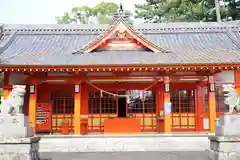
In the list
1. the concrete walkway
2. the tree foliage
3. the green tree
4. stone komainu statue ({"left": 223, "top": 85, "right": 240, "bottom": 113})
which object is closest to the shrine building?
the concrete walkway

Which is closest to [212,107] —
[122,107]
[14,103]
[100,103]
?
[122,107]

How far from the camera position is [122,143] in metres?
14.6

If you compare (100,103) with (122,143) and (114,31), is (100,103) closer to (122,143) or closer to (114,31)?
(122,143)

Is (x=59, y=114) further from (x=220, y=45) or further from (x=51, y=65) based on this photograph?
(x=220, y=45)

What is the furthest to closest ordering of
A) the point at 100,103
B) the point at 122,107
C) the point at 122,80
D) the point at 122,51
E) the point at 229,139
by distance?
1. the point at 122,107
2. the point at 100,103
3. the point at 122,51
4. the point at 122,80
5. the point at 229,139

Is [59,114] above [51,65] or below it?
below

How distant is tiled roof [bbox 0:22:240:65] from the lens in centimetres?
1520

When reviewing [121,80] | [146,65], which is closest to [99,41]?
[121,80]

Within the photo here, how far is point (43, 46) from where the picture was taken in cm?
1923

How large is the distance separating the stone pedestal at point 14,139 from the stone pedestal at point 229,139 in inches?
230

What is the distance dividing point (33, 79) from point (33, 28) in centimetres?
679

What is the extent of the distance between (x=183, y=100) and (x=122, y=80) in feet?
13.4

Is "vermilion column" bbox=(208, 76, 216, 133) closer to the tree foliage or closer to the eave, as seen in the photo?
the eave

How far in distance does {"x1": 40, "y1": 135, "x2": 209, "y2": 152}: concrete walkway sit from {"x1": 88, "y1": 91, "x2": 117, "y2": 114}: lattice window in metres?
3.02
